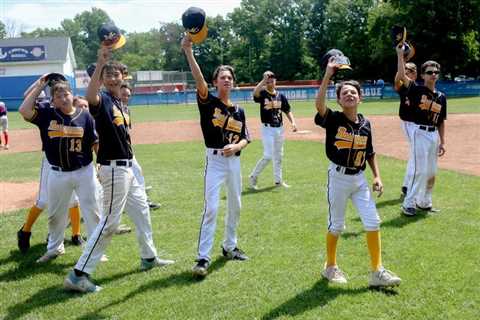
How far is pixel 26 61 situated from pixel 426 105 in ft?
193

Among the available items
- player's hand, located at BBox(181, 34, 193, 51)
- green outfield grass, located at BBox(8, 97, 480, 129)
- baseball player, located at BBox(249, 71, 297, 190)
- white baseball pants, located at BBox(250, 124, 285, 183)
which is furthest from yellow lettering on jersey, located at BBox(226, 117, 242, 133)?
green outfield grass, located at BBox(8, 97, 480, 129)

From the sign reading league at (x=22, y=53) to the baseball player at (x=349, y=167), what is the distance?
60257 mm

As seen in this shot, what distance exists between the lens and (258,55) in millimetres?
79750

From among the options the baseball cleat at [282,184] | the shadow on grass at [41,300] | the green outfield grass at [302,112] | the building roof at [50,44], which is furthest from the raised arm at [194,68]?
the building roof at [50,44]

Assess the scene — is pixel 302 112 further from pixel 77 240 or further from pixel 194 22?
pixel 194 22

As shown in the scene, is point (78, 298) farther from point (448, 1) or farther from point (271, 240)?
point (448, 1)

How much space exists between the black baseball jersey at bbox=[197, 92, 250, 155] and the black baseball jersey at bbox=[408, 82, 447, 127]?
3358 millimetres

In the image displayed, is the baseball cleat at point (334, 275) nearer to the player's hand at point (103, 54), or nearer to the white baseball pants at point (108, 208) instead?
the white baseball pants at point (108, 208)

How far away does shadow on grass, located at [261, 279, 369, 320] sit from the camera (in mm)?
4586

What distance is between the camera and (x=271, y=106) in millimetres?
10164

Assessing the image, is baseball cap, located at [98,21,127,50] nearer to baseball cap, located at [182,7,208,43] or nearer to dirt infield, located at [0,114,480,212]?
baseball cap, located at [182,7,208,43]

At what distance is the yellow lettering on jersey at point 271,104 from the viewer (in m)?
10.1

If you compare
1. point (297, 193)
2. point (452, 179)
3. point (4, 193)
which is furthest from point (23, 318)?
point (452, 179)

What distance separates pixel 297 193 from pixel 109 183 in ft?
16.6
